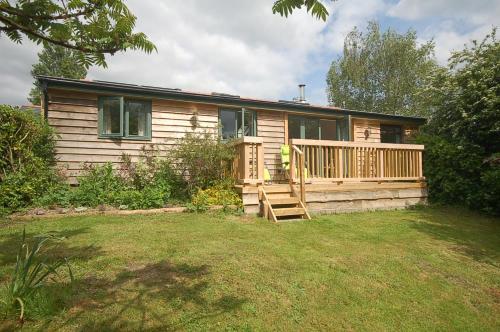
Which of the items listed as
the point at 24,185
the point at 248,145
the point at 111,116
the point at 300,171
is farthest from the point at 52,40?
the point at 111,116

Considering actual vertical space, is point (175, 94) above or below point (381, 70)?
below

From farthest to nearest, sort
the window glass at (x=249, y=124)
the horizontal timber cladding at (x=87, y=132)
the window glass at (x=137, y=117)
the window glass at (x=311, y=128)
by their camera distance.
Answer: the window glass at (x=311, y=128) → the window glass at (x=249, y=124) → the window glass at (x=137, y=117) → the horizontal timber cladding at (x=87, y=132)

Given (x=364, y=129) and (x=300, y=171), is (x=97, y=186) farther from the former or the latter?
(x=364, y=129)

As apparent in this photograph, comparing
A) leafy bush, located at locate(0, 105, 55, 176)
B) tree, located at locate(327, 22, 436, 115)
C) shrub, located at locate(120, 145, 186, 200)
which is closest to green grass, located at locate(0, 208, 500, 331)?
leafy bush, located at locate(0, 105, 55, 176)

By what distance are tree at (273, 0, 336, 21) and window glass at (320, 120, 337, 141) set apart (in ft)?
33.9

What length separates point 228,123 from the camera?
9828mm

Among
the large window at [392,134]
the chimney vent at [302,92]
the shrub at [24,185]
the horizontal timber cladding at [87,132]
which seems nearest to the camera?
the shrub at [24,185]

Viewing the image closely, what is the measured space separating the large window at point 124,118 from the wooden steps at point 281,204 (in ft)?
13.8

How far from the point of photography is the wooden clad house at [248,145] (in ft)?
22.3

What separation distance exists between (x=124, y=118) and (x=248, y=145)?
13.4ft

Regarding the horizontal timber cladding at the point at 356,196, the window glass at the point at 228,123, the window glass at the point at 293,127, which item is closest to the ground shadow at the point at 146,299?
the horizontal timber cladding at the point at 356,196

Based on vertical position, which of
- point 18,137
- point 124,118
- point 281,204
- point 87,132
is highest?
point 124,118

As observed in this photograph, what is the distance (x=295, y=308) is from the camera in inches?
102

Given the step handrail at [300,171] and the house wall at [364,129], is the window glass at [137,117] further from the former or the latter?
the house wall at [364,129]
